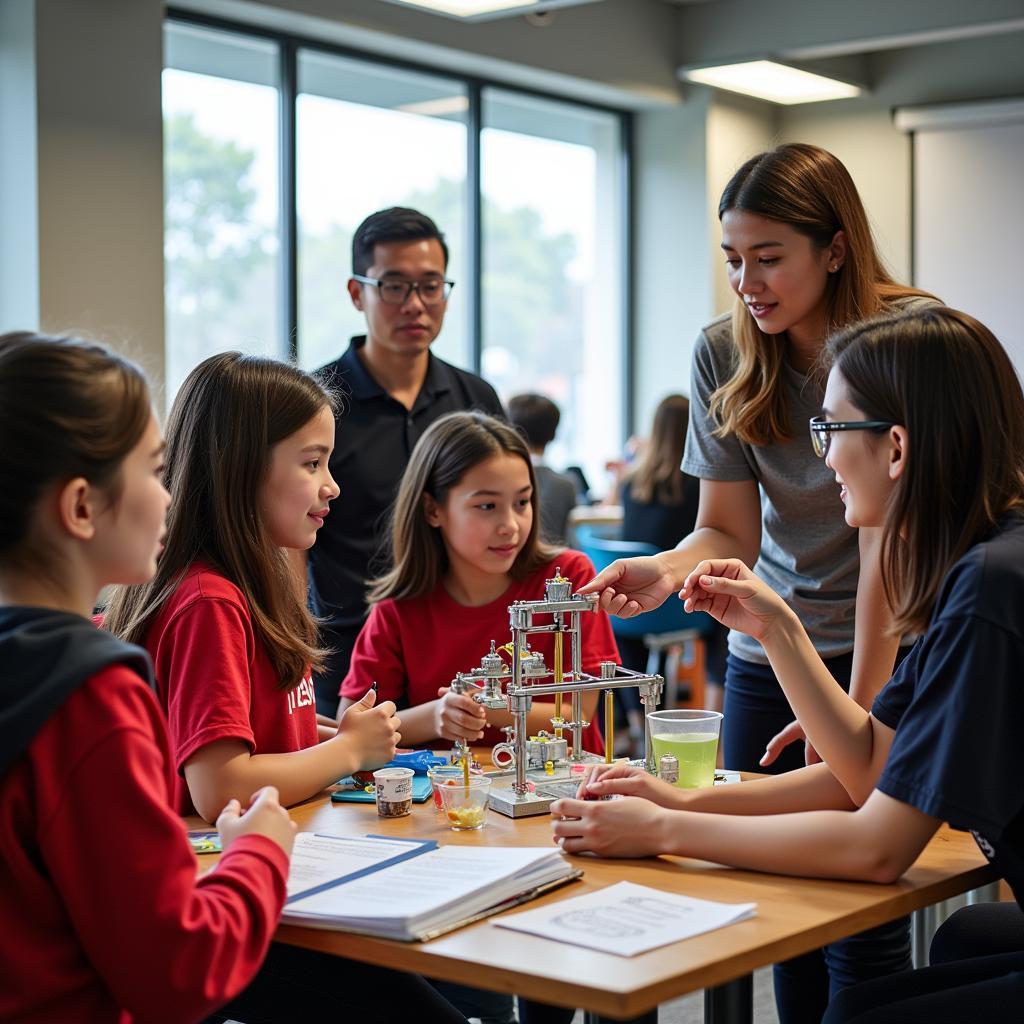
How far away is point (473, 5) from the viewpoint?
4867mm

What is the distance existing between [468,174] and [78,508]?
5300 mm

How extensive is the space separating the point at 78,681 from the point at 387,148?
16.8 feet

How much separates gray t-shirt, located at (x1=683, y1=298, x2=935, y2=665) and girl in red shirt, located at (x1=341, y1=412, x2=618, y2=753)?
1.04ft

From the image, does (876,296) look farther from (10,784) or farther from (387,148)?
(387,148)

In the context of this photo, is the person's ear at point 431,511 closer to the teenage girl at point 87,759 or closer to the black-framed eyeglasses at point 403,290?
the black-framed eyeglasses at point 403,290

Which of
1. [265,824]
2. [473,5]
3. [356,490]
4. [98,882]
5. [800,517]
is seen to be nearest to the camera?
[98,882]

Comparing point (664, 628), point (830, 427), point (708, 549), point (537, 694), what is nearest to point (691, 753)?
point (537, 694)

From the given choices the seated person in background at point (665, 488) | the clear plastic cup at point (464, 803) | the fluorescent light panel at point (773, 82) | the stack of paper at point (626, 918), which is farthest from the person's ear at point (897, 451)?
the fluorescent light panel at point (773, 82)

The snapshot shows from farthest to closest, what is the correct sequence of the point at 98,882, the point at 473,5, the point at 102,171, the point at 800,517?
1. the point at 473,5
2. the point at 102,171
3. the point at 800,517
4. the point at 98,882

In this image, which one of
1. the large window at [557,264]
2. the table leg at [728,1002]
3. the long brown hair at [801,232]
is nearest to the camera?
the table leg at [728,1002]

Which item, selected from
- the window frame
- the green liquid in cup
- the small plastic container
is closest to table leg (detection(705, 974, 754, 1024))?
the green liquid in cup

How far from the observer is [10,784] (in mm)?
1156

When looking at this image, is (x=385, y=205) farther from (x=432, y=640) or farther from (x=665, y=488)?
(x=432, y=640)

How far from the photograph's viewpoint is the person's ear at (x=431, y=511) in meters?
2.52
